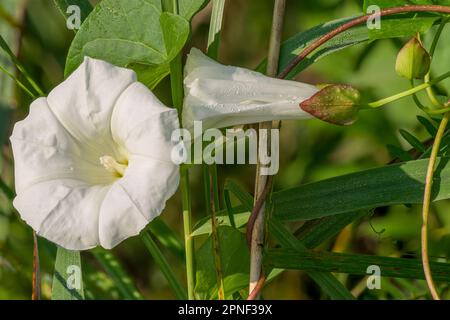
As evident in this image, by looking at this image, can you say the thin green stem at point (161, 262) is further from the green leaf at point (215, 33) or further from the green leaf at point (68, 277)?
the green leaf at point (215, 33)

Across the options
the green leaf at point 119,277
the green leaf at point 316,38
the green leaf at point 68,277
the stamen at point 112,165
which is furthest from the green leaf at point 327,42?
the green leaf at point 119,277

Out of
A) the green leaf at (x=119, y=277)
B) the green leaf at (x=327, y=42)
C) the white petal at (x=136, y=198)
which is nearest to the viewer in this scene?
the white petal at (x=136, y=198)

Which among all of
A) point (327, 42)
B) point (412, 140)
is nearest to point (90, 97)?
point (327, 42)

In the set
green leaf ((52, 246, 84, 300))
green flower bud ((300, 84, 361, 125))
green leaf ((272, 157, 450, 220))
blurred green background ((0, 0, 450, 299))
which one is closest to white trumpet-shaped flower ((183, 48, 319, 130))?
green flower bud ((300, 84, 361, 125))

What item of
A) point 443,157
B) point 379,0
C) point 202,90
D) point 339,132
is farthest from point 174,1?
point 339,132

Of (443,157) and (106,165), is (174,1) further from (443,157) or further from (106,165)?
(443,157)

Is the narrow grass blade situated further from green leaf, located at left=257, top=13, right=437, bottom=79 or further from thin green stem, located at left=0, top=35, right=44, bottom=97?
thin green stem, located at left=0, top=35, right=44, bottom=97
